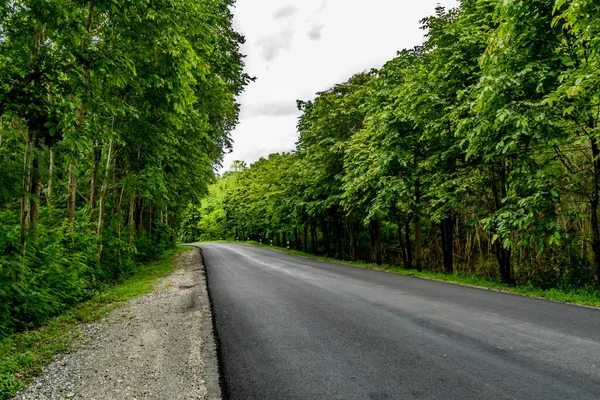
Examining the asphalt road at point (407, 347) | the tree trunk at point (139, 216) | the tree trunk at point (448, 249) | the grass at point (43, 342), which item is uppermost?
the tree trunk at point (139, 216)

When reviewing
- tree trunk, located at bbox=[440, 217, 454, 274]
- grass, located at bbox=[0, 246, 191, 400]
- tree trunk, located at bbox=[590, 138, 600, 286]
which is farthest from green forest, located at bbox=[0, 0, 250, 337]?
tree trunk, located at bbox=[440, 217, 454, 274]

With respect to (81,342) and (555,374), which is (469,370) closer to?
(555,374)

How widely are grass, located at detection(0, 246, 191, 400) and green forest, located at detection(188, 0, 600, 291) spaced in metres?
7.57

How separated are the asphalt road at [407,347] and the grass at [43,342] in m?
2.22

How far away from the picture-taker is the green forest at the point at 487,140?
7301mm

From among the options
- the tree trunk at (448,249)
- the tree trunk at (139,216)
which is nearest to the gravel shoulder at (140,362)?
the tree trunk at (448,249)

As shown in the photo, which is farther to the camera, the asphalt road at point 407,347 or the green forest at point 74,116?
the green forest at point 74,116

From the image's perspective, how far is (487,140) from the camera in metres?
8.79

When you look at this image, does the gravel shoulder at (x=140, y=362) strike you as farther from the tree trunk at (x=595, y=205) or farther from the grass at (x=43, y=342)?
the tree trunk at (x=595, y=205)

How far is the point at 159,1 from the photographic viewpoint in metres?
7.29

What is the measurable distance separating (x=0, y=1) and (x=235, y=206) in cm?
5228

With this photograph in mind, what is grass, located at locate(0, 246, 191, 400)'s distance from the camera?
4.03 metres

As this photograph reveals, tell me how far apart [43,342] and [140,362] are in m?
2.25

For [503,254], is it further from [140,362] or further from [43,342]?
[43,342]
